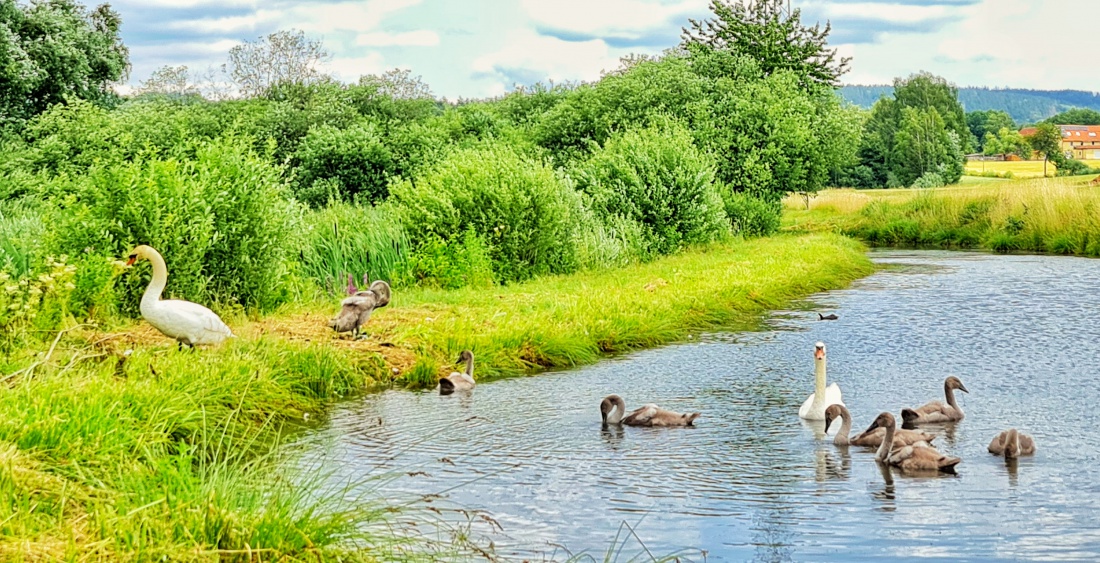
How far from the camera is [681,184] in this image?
2819cm

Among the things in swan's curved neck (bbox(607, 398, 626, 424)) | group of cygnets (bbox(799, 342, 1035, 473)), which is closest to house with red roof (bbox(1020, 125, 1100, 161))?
group of cygnets (bbox(799, 342, 1035, 473))

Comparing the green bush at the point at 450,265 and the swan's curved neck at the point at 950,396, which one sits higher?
the green bush at the point at 450,265

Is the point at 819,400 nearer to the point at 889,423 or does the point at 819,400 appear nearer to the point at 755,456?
the point at 889,423

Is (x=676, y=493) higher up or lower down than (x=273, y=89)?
lower down

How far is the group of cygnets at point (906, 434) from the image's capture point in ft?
29.3

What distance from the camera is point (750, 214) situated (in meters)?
37.7

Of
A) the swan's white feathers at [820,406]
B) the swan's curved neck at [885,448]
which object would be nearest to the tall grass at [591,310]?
A: the swan's white feathers at [820,406]

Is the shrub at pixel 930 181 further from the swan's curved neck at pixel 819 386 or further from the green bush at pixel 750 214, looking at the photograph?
the swan's curved neck at pixel 819 386

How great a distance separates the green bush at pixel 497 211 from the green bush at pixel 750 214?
607 inches

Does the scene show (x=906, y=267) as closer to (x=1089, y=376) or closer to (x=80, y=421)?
(x=1089, y=376)

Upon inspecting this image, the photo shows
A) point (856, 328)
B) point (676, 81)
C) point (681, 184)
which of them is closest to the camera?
point (856, 328)

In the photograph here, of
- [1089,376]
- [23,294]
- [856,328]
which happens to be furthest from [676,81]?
[23,294]

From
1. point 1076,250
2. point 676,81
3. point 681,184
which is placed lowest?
point 1076,250

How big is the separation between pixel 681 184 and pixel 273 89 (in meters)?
25.1
